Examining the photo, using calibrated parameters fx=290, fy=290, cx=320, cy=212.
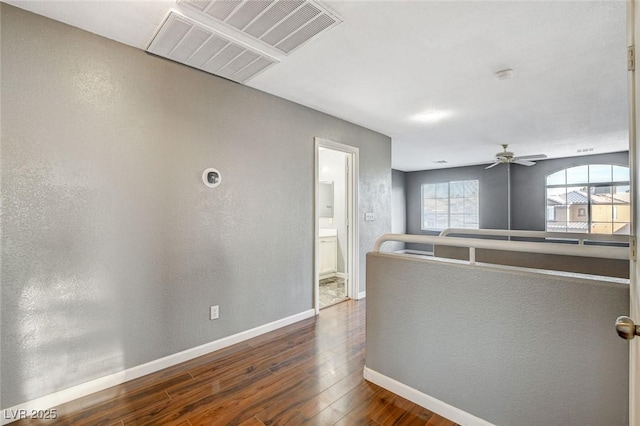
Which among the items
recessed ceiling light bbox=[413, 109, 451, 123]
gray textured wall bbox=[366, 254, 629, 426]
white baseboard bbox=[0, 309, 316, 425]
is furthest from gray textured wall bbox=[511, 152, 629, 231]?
white baseboard bbox=[0, 309, 316, 425]

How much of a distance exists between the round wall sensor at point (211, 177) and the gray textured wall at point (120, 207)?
0.19 ft

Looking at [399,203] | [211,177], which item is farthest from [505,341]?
[399,203]

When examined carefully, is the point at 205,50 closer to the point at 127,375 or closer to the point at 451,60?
the point at 451,60

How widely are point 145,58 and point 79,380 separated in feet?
7.71

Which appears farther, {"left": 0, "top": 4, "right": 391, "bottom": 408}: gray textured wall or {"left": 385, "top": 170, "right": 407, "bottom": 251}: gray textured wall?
{"left": 385, "top": 170, "right": 407, "bottom": 251}: gray textured wall

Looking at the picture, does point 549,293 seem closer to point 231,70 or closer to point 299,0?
point 299,0

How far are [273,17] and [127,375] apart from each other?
2.68 m

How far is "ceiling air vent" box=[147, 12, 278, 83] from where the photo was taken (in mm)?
1928

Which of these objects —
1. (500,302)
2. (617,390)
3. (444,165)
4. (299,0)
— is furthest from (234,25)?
(444,165)

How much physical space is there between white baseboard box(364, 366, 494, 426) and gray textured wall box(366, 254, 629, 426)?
0.11 ft

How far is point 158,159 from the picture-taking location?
7.51 feet

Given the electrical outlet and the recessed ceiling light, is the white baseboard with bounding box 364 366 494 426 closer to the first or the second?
the electrical outlet

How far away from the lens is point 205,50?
2182 millimetres

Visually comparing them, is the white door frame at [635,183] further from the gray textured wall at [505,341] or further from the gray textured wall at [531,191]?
the gray textured wall at [531,191]
